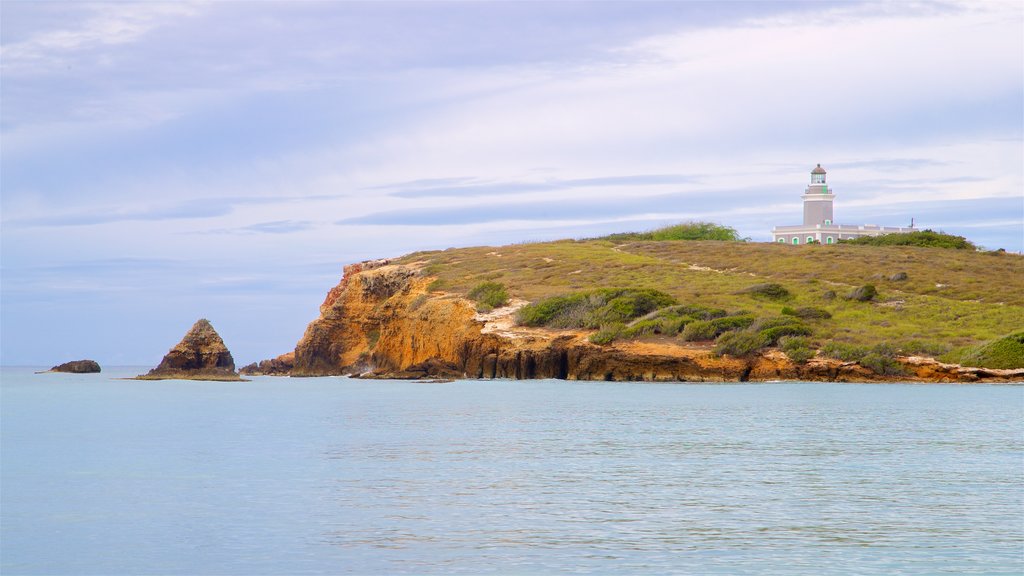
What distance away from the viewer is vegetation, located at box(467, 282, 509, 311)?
72.1 m

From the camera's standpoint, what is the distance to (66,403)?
166 ft

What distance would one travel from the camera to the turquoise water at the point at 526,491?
1483 cm

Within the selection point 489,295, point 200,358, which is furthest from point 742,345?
point 200,358

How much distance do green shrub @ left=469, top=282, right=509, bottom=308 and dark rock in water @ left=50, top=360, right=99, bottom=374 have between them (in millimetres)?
37289

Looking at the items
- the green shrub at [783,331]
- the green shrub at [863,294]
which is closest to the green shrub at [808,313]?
the green shrub at [783,331]

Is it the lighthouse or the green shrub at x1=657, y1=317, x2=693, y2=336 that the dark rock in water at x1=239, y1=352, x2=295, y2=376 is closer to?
the green shrub at x1=657, y1=317, x2=693, y2=336

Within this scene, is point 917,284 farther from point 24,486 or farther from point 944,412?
point 24,486

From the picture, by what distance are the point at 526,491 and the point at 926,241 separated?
86.1 metres

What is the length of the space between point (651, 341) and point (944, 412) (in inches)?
965

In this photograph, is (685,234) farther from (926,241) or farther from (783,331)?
(783,331)

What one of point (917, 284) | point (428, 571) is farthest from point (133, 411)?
point (917, 284)

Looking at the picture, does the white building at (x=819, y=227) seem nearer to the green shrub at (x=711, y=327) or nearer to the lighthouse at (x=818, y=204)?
the lighthouse at (x=818, y=204)

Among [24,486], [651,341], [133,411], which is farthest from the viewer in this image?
[651,341]

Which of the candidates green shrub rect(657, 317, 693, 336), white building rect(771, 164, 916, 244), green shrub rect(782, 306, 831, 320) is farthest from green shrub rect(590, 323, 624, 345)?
white building rect(771, 164, 916, 244)
